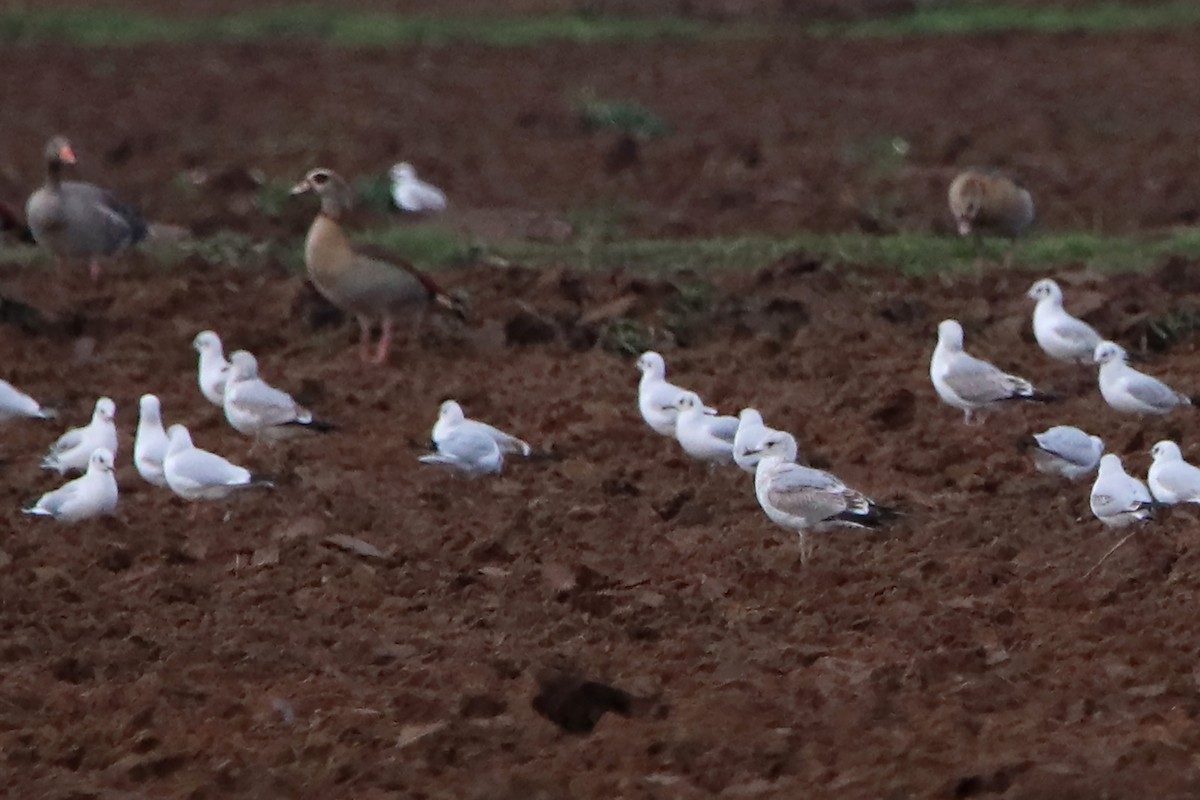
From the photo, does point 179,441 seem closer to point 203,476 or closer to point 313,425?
point 203,476

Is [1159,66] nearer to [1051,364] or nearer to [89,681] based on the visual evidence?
[1051,364]

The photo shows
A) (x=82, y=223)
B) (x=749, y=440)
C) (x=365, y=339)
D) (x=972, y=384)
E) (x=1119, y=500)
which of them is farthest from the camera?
(x=82, y=223)

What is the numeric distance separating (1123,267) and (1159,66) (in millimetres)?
12082

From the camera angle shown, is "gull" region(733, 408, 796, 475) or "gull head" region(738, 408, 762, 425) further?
"gull head" region(738, 408, 762, 425)

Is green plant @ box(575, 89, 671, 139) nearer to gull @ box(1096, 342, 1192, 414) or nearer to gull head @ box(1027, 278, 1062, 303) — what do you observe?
gull head @ box(1027, 278, 1062, 303)

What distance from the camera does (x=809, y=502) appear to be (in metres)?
9.57

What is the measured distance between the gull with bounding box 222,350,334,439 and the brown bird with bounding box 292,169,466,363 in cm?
232

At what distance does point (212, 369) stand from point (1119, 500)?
5.02 meters

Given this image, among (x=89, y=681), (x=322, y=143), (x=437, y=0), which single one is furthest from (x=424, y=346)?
(x=437, y=0)

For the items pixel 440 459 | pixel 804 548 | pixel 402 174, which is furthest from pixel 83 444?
pixel 402 174

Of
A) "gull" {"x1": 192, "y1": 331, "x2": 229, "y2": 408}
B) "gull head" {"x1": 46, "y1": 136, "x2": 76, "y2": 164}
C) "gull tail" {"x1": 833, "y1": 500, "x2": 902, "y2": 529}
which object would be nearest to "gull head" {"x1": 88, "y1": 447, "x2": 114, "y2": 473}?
"gull" {"x1": 192, "y1": 331, "x2": 229, "y2": 408}

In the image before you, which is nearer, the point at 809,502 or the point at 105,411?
the point at 809,502

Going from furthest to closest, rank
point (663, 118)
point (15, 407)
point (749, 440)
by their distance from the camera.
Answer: point (663, 118) < point (15, 407) < point (749, 440)

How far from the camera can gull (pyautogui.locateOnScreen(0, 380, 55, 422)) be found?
480 inches
